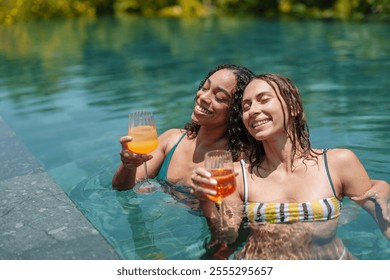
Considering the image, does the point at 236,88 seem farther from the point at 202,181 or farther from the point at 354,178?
the point at 202,181

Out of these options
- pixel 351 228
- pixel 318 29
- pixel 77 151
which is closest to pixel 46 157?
pixel 77 151

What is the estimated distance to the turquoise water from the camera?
4.13m

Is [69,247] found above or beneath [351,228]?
above

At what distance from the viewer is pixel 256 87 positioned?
11.1ft

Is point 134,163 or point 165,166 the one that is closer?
point 134,163

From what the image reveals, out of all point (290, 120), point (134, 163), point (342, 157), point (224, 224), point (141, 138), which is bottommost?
point (224, 224)

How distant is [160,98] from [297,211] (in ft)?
19.3

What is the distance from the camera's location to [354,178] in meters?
3.34

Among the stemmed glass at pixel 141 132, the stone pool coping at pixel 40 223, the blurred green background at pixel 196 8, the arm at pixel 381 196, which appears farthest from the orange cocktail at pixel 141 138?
the blurred green background at pixel 196 8

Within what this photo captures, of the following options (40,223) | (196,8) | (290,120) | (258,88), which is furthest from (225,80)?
(196,8)

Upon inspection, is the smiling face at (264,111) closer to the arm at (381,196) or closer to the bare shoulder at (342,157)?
the bare shoulder at (342,157)

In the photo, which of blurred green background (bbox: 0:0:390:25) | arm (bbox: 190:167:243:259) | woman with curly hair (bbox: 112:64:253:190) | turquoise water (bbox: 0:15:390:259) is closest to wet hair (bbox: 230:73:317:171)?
woman with curly hair (bbox: 112:64:253:190)

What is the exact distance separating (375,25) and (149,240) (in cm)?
1544
